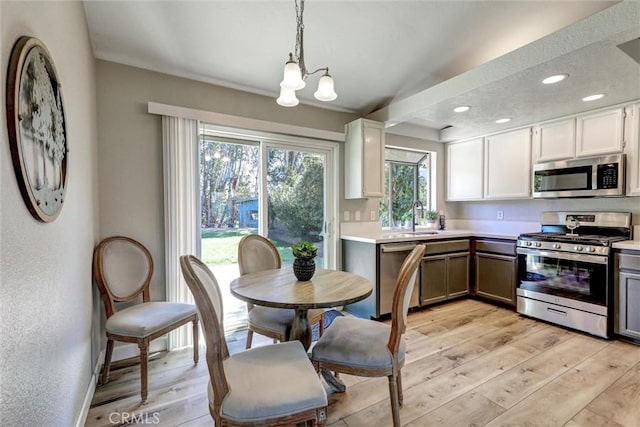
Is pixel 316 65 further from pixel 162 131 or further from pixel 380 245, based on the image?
pixel 380 245

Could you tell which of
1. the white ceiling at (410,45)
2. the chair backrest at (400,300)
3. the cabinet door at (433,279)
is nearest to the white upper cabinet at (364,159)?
the white ceiling at (410,45)

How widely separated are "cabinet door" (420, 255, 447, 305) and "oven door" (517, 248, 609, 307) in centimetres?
79

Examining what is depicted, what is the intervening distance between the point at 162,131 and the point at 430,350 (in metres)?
2.96

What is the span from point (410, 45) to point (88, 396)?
139 inches

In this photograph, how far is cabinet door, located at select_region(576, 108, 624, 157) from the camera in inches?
112

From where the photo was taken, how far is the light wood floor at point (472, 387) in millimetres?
1696

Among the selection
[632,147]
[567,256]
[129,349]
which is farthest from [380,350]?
[632,147]

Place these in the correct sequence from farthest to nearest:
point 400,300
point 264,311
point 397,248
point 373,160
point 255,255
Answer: point 373,160
point 397,248
point 255,255
point 264,311
point 400,300

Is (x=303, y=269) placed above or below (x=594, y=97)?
below

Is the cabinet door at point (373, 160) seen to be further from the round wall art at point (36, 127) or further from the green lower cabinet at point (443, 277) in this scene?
the round wall art at point (36, 127)

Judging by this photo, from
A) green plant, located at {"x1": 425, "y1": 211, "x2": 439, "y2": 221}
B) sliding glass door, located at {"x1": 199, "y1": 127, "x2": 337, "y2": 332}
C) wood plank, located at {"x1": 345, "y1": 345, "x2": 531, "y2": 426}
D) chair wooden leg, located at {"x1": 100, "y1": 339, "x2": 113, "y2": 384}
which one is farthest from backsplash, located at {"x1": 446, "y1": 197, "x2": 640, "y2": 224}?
chair wooden leg, located at {"x1": 100, "y1": 339, "x2": 113, "y2": 384}

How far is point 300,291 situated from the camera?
1.66 m

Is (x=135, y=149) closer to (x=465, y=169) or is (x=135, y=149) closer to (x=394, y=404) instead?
(x=394, y=404)

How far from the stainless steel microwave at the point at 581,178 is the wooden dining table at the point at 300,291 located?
2.82 meters
